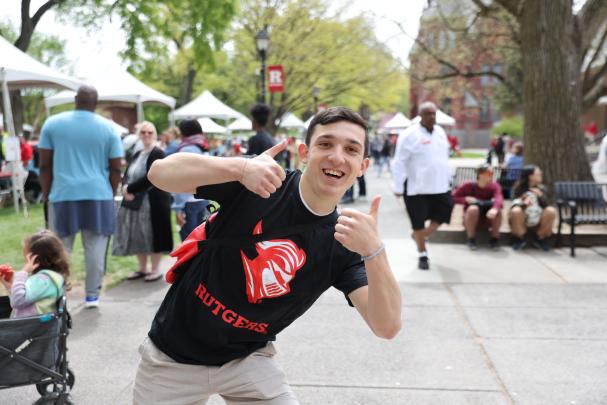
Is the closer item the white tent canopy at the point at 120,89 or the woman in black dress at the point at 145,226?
the woman in black dress at the point at 145,226

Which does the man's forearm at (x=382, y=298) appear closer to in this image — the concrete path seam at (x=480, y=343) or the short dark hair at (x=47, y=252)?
the concrete path seam at (x=480, y=343)

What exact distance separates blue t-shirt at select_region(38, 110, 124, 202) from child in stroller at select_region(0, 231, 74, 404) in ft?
4.33

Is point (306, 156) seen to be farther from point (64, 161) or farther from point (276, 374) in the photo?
point (64, 161)

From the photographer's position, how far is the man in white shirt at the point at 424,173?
23.1 feet

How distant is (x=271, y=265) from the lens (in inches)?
78.8

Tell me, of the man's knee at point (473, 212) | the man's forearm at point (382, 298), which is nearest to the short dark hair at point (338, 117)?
the man's forearm at point (382, 298)

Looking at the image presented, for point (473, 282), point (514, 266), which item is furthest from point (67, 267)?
point (514, 266)

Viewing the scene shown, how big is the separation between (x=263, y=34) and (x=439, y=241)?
34.2 feet

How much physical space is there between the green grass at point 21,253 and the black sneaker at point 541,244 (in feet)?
16.9

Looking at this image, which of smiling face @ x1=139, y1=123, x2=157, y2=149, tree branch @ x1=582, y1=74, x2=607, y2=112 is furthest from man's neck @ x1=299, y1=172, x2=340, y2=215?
tree branch @ x1=582, y1=74, x2=607, y2=112

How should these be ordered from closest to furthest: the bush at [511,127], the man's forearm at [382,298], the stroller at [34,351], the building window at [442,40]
Answer: the man's forearm at [382,298], the stroller at [34,351], the building window at [442,40], the bush at [511,127]

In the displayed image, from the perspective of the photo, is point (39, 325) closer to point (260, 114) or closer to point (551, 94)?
point (260, 114)

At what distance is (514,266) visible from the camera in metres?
7.21

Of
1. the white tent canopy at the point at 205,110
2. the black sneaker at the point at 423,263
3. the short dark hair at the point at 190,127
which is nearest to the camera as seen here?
the short dark hair at the point at 190,127
